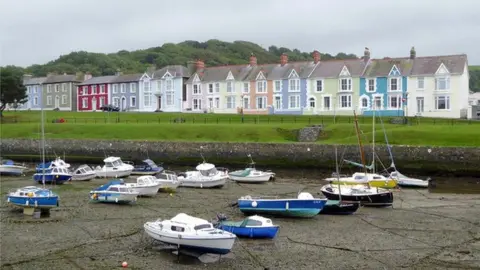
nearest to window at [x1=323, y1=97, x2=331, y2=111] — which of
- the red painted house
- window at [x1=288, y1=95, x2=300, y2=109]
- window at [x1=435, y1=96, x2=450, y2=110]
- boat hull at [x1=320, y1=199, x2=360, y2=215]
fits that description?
window at [x1=288, y1=95, x2=300, y2=109]

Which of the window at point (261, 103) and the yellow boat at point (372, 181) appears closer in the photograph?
the yellow boat at point (372, 181)

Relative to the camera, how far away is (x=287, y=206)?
27.1m

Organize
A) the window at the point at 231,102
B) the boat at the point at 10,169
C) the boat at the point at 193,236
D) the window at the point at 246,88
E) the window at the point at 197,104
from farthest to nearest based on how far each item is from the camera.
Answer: the window at the point at 197,104 < the window at the point at 231,102 < the window at the point at 246,88 < the boat at the point at 10,169 < the boat at the point at 193,236

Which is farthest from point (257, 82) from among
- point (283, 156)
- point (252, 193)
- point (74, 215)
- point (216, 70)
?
point (74, 215)

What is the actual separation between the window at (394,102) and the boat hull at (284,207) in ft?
159

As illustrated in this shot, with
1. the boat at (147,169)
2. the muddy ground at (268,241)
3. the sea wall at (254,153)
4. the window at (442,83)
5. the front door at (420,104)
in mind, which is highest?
the window at (442,83)

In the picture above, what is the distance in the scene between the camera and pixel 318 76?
3044 inches

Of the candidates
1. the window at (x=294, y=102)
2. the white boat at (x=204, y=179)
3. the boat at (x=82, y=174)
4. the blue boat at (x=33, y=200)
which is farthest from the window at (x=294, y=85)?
the blue boat at (x=33, y=200)

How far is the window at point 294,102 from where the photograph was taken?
7914 cm

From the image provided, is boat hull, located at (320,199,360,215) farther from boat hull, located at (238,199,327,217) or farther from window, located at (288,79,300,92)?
window, located at (288,79,300,92)

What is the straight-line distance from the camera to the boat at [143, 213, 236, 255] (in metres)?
19.4

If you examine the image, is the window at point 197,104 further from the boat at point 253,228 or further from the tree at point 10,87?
the boat at point 253,228

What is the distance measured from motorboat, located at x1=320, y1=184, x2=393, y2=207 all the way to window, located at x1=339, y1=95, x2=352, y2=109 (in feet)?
146

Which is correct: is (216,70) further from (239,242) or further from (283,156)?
(239,242)
